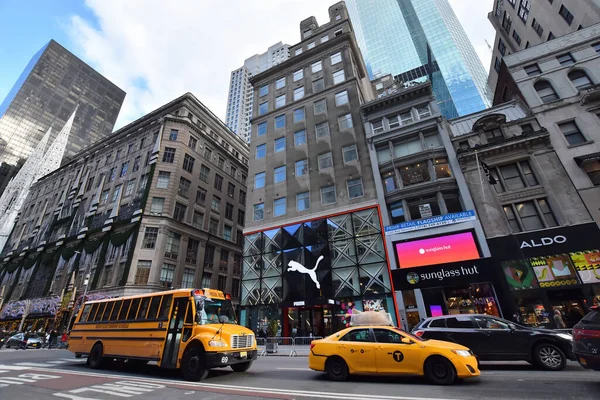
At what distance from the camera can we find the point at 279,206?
29062 mm

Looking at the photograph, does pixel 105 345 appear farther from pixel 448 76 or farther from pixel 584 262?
pixel 448 76

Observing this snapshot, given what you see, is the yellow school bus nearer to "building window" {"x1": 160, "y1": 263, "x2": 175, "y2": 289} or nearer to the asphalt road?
the asphalt road

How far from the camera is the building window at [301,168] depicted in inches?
1150

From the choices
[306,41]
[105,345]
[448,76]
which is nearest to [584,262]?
[105,345]

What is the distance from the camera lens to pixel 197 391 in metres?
6.78

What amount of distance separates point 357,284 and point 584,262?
14.9 meters

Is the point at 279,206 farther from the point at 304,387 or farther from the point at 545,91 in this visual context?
the point at 545,91

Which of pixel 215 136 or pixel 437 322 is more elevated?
pixel 215 136

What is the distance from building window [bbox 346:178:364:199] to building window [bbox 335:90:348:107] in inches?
407

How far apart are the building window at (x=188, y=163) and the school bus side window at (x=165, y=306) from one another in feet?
112

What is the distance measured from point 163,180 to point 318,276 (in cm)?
2767

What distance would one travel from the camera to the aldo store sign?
1883 centimetres

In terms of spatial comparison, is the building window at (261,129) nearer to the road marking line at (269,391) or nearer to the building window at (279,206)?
the building window at (279,206)

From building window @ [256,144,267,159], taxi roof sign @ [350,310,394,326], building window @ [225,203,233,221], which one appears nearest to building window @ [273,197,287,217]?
building window @ [256,144,267,159]
